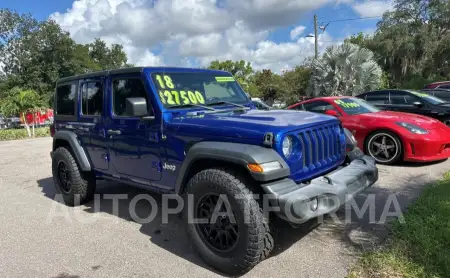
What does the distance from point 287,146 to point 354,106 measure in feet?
16.5

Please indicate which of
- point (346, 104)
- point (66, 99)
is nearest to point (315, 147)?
point (66, 99)

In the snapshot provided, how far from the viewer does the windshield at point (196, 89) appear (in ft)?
13.3

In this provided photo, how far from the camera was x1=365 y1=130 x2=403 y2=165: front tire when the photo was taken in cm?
662

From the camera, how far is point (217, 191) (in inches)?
126

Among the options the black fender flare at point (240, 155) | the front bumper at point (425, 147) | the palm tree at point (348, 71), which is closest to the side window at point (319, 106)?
the front bumper at point (425, 147)

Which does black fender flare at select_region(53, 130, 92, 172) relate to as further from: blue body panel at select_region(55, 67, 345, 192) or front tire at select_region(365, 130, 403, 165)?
front tire at select_region(365, 130, 403, 165)

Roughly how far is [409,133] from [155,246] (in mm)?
4903

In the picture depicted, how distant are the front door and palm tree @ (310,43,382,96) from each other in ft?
56.8

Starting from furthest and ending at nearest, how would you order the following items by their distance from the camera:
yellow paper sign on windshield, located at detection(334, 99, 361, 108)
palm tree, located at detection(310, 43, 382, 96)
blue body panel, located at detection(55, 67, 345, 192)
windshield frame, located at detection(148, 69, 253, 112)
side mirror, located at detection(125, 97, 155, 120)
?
palm tree, located at detection(310, 43, 382, 96)
yellow paper sign on windshield, located at detection(334, 99, 361, 108)
windshield frame, located at detection(148, 69, 253, 112)
side mirror, located at detection(125, 97, 155, 120)
blue body panel, located at detection(55, 67, 345, 192)

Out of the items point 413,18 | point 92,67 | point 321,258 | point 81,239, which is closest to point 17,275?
point 81,239

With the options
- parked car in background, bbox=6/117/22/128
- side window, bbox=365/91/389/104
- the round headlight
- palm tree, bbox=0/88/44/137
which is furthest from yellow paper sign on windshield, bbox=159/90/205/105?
parked car in background, bbox=6/117/22/128

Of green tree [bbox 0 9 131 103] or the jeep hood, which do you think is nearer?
the jeep hood

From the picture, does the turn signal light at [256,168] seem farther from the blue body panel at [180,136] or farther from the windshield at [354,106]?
the windshield at [354,106]

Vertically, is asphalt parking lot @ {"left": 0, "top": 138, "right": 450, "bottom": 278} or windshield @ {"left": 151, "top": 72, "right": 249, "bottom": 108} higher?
windshield @ {"left": 151, "top": 72, "right": 249, "bottom": 108}
